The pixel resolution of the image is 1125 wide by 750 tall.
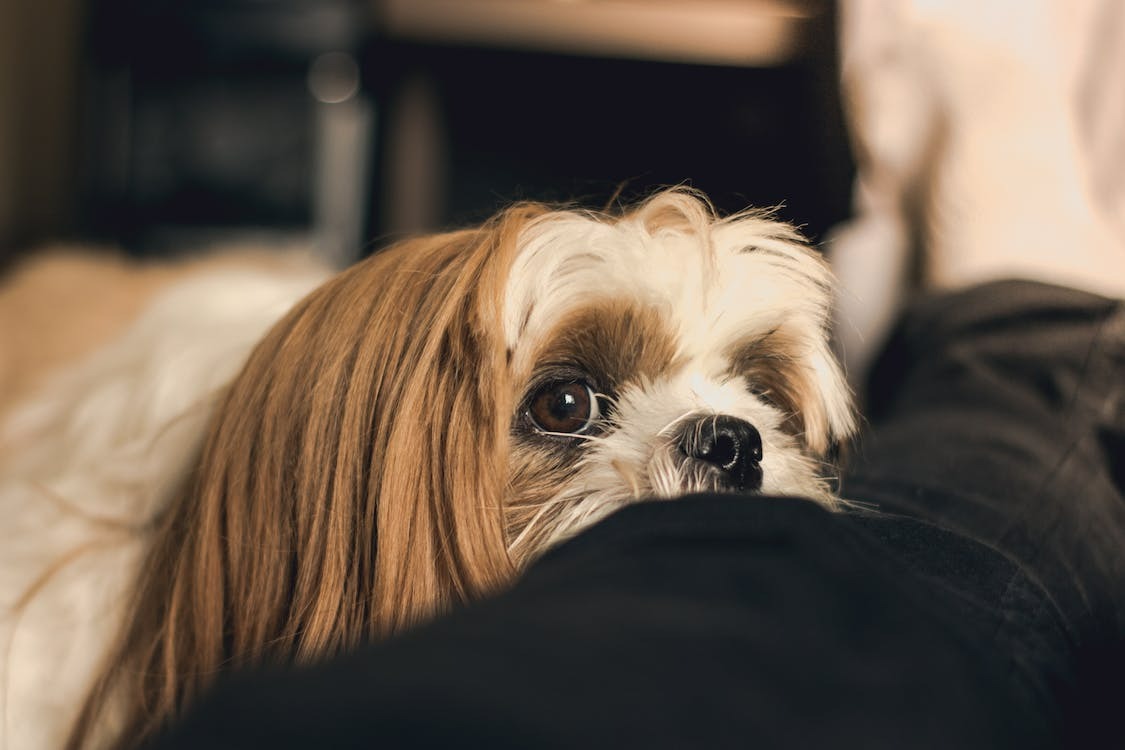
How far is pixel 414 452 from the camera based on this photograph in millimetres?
782

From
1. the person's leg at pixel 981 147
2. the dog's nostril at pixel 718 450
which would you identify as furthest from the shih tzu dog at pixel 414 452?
the person's leg at pixel 981 147

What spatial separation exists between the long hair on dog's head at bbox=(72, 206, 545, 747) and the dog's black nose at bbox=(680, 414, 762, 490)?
18 cm

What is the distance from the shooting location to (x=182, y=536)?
0.88m

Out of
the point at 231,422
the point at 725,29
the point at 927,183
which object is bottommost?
the point at 231,422

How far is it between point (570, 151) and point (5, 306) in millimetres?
1623

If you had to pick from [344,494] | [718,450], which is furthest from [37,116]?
[718,450]

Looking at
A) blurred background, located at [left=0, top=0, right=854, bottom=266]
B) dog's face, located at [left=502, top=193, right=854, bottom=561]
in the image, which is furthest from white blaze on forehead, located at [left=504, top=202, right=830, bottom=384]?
blurred background, located at [left=0, top=0, right=854, bottom=266]

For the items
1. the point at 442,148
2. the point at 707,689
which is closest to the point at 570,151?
the point at 442,148

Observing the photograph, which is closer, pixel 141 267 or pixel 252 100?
pixel 141 267

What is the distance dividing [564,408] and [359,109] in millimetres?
2803

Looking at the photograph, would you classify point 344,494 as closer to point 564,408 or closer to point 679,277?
point 564,408

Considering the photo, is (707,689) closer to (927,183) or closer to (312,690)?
(312,690)

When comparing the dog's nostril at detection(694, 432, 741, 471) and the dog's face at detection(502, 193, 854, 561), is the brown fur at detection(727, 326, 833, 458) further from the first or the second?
the dog's nostril at detection(694, 432, 741, 471)

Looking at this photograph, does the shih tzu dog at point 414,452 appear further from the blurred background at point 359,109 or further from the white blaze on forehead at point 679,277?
the blurred background at point 359,109
